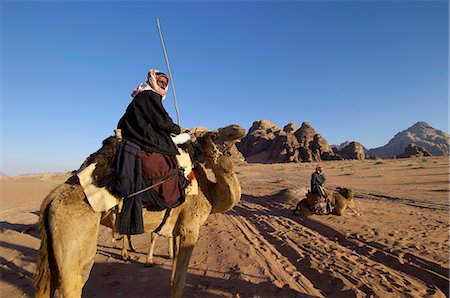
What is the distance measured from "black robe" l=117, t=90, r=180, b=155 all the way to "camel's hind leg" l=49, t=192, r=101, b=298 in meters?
1.02

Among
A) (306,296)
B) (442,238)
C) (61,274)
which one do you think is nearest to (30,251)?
(61,274)

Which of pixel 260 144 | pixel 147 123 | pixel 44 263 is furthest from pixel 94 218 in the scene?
pixel 260 144

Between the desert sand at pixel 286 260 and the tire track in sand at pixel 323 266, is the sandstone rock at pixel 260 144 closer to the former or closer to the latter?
the desert sand at pixel 286 260

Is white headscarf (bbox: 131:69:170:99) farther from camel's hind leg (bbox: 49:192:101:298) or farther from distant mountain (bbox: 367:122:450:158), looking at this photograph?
distant mountain (bbox: 367:122:450:158)

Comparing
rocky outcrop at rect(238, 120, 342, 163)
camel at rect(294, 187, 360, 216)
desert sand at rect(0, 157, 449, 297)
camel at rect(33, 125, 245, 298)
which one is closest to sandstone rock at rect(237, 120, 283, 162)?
rocky outcrop at rect(238, 120, 342, 163)

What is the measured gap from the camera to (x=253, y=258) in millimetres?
6418

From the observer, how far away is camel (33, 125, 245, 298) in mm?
2914

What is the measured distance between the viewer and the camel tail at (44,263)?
294 cm

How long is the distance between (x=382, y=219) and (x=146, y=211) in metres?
9.92

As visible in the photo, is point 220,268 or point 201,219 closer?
point 201,219

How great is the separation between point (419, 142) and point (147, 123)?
14383 centimetres

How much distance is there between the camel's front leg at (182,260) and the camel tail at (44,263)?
147cm

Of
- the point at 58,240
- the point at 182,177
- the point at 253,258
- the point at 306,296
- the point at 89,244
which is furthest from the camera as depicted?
the point at 253,258

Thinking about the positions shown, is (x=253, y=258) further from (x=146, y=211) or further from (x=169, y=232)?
(x=146, y=211)
